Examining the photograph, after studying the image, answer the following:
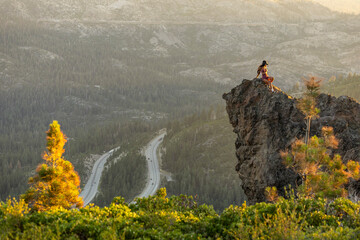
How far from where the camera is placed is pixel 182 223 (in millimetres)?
19094

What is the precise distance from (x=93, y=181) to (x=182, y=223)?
122 metres

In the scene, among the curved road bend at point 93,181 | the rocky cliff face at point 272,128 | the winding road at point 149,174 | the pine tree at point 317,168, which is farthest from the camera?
the curved road bend at point 93,181

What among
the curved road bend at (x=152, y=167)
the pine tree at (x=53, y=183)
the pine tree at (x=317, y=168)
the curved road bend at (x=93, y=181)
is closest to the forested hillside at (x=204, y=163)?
the curved road bend at (x=152, y=167)

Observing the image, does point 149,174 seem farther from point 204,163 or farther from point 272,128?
point 272,128

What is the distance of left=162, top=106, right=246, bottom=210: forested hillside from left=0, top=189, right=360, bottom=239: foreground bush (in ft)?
266

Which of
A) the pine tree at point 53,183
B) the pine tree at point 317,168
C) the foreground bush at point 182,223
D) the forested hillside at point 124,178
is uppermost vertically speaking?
the pine tree at point 317,168

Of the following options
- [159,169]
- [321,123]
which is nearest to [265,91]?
[321,123]

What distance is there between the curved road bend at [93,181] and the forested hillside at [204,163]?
2763cm

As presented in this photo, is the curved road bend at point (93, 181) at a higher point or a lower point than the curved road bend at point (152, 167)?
lower

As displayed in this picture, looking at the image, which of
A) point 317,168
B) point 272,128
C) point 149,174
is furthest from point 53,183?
point 149,174

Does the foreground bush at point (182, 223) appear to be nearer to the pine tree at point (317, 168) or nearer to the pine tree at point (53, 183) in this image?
the pine tree at point (317, 168)

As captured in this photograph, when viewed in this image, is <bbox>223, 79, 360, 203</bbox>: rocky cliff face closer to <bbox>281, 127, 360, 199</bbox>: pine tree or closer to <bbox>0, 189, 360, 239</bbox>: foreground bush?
<bbox>281, 127, 360, 199</bbox>: pine tree

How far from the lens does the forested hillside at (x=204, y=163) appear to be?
354 feet

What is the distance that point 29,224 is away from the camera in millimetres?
16578
